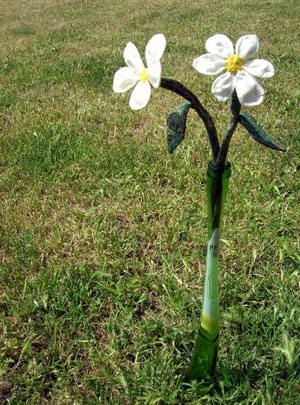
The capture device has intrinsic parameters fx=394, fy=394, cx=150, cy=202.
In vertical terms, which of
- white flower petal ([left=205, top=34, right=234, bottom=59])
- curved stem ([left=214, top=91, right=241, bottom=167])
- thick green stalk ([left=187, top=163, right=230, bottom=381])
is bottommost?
thick green stalk ([left=187, top=163, right=230, bottom=381])

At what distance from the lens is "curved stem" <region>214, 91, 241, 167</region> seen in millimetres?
848

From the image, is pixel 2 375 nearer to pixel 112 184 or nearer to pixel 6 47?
pixel 112 184

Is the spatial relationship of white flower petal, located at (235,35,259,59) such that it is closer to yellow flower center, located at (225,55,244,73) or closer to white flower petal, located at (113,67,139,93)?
yellow flower center, located at (225,55,244,73)

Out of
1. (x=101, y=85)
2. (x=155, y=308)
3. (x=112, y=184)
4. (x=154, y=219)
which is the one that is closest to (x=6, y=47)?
(x=101, y=85)

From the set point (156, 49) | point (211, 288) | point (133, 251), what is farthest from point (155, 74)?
point (133, 251)

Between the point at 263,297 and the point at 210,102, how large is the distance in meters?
2.02

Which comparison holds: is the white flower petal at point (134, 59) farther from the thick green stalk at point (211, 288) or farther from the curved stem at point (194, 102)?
the thick green stalk at point (211, 288)

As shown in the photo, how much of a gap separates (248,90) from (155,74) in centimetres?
18

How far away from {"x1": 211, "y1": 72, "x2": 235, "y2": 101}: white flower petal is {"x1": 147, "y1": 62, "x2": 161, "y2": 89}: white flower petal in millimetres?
105

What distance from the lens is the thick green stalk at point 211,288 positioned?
96cm

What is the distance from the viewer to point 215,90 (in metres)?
0.75

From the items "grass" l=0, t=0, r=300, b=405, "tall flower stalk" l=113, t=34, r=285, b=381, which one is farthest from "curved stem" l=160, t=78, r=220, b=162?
"grass" l=0, t=0, r=300, b=405

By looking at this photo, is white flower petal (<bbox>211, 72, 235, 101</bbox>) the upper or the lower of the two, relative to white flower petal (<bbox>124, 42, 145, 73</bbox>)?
lower

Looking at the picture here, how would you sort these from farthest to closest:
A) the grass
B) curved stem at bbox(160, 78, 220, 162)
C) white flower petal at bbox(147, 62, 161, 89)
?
the grass
curved stem at bbox(160, 78, 220, 162)
white flower petal at bbox(147, 62, 161, 89)
